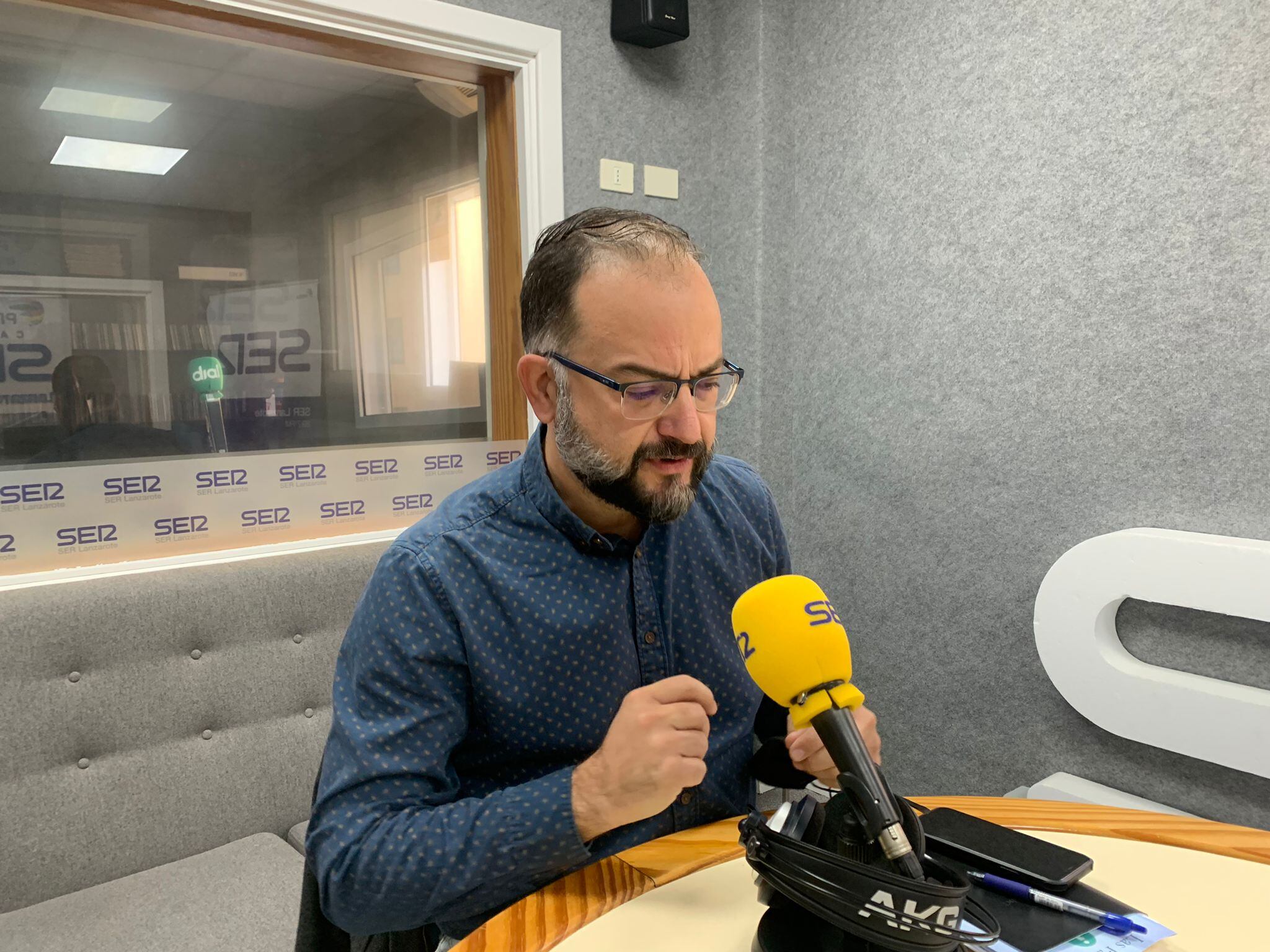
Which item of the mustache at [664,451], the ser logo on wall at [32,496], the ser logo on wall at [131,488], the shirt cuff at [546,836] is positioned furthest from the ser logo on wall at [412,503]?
the shirt cuff at [546,836]

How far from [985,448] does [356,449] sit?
159 centimetres

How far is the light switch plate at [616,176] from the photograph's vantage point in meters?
2.61

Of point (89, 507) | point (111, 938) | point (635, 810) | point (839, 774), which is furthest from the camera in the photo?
point (89, 507)

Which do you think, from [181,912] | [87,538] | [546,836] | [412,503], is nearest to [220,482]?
[87,538]

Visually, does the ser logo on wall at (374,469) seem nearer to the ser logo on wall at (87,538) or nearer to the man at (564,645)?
the ser logo on wall at (87,538)

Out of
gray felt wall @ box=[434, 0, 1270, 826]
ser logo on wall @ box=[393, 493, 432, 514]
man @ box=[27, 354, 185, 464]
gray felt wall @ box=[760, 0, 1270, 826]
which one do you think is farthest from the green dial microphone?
gray felt wall @ box=[760, 0, 1270, 826]

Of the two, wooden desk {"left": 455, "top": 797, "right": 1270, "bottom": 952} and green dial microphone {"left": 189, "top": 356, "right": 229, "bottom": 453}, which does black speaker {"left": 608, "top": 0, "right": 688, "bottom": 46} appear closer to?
green dial microphone {"left": 189, "top": 356, "right": 229, "bottom": 453}

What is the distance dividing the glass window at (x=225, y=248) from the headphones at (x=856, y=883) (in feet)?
5.90

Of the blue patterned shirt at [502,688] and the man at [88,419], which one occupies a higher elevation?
the man at [88,419]

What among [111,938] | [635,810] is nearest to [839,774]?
[635,810]

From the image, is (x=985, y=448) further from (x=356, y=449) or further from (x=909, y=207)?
(x=356, y=449)

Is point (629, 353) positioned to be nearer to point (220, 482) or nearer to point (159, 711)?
point (159, 711)

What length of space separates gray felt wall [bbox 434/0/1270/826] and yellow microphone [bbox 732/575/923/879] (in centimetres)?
142

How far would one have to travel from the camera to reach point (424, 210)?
2.50 meters
